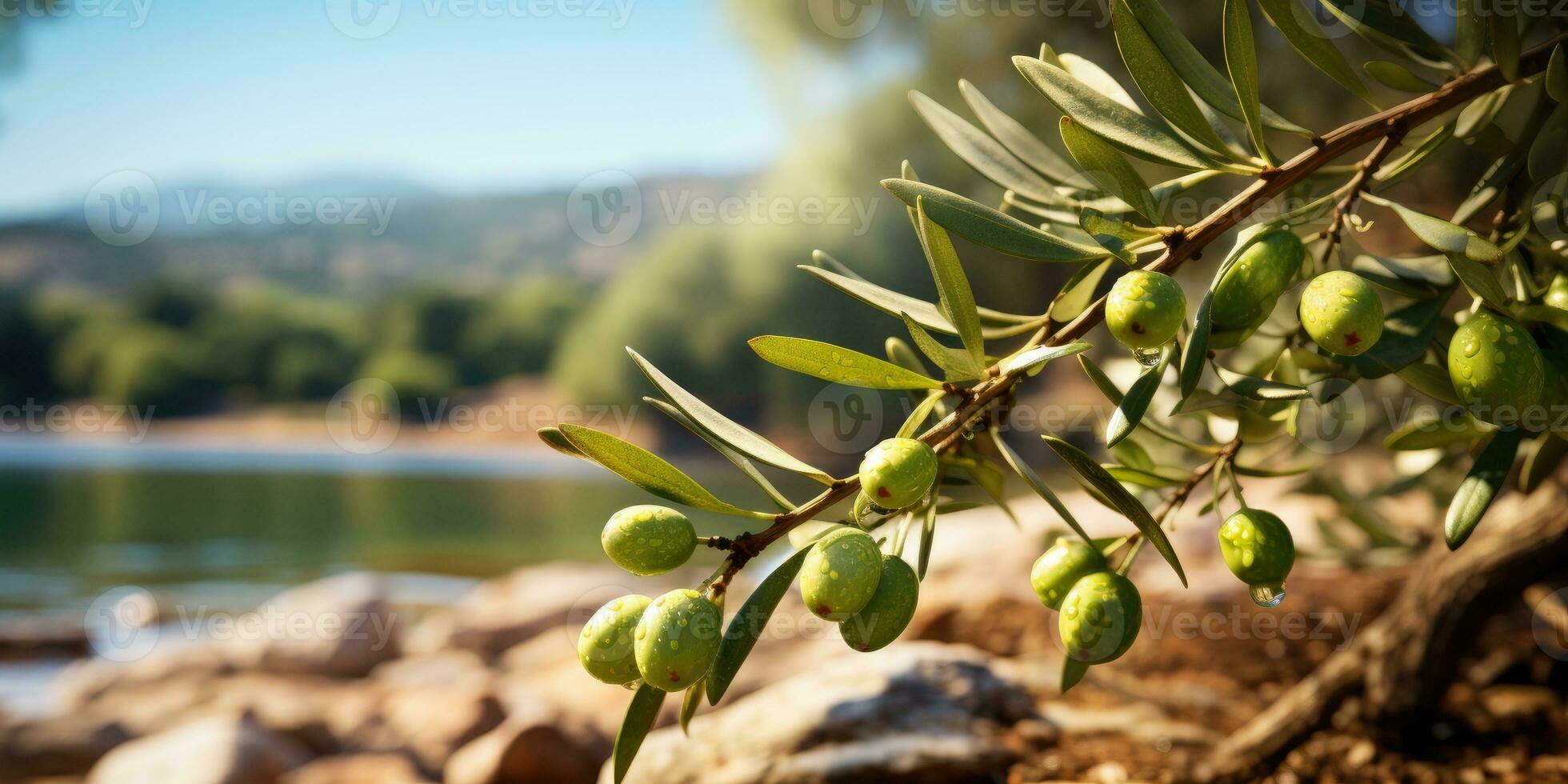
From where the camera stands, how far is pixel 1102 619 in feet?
2.19

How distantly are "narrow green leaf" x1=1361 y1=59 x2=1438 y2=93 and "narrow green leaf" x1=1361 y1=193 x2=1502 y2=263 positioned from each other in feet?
0.80

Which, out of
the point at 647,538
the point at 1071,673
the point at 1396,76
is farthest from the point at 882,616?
the point at 1396,76

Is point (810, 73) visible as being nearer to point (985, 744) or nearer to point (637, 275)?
point (985, 744)

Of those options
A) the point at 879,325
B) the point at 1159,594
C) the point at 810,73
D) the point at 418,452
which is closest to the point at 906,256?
the point at 879,325

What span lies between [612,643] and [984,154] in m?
0.54

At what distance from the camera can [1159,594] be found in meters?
2.29

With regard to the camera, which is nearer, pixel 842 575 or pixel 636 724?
pixel 842 575

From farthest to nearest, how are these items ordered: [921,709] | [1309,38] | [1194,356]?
1. [921,709]
2. [1309,38]
3. [1194,356]

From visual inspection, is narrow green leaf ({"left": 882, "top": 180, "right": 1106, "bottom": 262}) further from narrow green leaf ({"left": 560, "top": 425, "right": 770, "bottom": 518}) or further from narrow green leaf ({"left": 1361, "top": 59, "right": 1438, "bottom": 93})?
narrow green leaf ({"left": 1361, "top": 59, "right": 1438, "bottom": 93})

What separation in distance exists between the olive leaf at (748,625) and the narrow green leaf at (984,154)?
0.40 meters

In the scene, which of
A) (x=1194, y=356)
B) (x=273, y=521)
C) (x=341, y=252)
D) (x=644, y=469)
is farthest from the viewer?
(x=341, y=252)

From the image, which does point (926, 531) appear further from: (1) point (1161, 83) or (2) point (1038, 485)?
(1) point (1161, 83)

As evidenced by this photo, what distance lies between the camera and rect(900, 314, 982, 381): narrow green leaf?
0.63 meters

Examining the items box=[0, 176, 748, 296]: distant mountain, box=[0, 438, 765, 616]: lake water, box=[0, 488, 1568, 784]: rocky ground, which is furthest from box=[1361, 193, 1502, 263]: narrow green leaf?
box=[0, 176, 748, 296]: distant mountain
